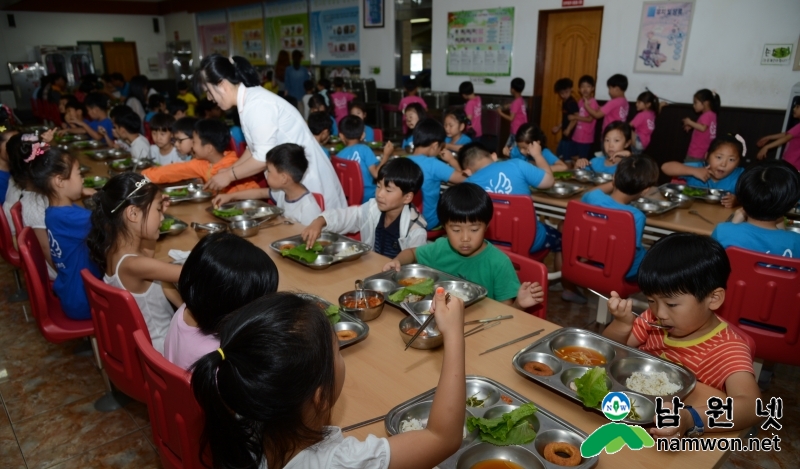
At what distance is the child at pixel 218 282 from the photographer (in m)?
1.38

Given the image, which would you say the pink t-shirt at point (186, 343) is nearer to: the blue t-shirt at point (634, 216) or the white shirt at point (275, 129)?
the white shirt at point (275, 129)

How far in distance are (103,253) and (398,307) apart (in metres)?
1.20

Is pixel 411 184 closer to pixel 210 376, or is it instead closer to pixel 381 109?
pixel 210 376

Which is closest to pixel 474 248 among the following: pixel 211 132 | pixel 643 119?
pixel 211 132

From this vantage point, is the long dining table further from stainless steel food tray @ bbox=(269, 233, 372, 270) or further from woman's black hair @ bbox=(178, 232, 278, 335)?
woman's black hair @ bbox=(178, 232, 278, 335)

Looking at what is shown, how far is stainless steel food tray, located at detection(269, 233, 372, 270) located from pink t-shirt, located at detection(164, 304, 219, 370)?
722 millimetres

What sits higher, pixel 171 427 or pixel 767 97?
pixel 767 97

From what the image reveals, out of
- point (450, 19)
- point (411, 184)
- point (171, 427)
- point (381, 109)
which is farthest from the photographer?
point (381, 109)

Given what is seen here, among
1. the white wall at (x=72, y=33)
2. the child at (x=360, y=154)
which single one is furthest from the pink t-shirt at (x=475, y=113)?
the white wall at (x=72, y=33)

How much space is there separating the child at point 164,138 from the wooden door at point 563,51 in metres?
5.13

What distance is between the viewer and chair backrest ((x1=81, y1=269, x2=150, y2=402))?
1596 mm

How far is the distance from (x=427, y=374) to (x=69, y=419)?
6.51ft

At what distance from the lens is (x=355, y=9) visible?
972 centimetres

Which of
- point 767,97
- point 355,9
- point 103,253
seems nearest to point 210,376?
point 103,253
